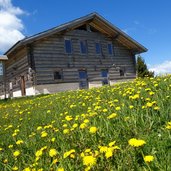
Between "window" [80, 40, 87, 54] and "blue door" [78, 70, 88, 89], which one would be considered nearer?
"blue door" [78, 70, 88, 89]

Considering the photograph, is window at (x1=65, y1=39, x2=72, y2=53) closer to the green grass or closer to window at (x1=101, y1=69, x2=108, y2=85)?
window at (x1=101, y1=69, x2=108, y2=85)

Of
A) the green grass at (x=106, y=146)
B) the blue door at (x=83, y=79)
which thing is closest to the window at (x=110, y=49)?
the blue door at (x=83, y=79)

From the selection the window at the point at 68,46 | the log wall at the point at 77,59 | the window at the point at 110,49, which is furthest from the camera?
the window at the point at 110,49

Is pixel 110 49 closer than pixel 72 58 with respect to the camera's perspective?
No

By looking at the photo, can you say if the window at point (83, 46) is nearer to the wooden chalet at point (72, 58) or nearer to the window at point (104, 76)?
the wooden chalet at point (72, 58)

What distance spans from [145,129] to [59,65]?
22660 mm

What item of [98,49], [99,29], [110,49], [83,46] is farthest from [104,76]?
[99,29]

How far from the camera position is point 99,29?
97.8 ft

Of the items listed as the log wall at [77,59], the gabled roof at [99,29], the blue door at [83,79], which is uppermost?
the gabled roof at [99,29]

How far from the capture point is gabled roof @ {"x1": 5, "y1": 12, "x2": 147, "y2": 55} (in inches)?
939

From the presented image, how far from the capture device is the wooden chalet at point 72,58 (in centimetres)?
2450

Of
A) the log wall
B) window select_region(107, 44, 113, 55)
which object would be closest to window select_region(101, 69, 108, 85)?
the log wall

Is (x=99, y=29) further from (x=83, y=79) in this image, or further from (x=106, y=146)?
(x=106, y=146)

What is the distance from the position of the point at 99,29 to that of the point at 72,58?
16.7 feet
